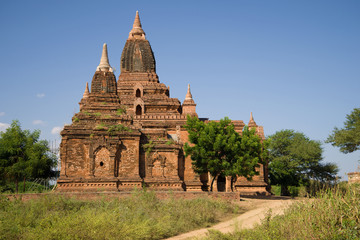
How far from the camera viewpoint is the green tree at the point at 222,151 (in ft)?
88.1

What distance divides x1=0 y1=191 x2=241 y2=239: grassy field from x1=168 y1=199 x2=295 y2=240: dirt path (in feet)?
1.83

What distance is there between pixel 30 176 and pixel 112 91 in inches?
401

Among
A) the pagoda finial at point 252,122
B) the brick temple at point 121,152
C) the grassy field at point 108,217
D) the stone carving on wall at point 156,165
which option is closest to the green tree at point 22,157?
the brick temple at point 121,152

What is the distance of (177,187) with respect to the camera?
2656 centimetres

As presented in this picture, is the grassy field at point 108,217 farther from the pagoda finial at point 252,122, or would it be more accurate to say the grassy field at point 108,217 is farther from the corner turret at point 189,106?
the pagoda finial at point 252,122

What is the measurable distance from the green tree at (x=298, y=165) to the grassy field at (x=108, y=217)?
18.4m

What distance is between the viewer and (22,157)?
116ft

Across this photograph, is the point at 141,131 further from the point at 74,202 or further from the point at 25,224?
the point at 25,224

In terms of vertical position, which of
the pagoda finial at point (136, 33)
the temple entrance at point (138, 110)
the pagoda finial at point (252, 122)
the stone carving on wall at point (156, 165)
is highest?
the pagoda finial at point (136, 33)

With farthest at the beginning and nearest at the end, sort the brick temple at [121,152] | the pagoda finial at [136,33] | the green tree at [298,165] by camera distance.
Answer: the pagoda finial at [136,33] < the green tree at [298,165] < the brick temple at [121,152]

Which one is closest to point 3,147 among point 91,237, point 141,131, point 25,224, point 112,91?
point 112,91

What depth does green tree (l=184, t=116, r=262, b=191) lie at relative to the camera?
26844 millimetres

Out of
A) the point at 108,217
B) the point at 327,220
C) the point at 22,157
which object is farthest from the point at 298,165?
the point at 327,220

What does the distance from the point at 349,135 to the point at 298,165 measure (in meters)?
12.2
